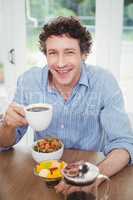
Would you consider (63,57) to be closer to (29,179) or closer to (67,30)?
(67,30)

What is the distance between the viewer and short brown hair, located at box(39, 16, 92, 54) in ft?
5.00

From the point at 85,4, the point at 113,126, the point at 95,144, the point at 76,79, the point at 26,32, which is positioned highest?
the point at 85,4

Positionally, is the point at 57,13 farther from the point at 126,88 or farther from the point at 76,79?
the point at 76,79

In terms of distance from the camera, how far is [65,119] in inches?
62.0

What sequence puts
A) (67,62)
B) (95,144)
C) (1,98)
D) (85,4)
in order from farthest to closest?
(1,98)
(85,4)
(95,144)
(67,62)

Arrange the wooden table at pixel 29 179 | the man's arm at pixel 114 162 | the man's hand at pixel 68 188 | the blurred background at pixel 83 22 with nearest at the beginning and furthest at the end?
the man's hand at pixel 68 188 < the wooden table at pixel 29 179 < the man's arm at pixel 114 162 < the blurred background at pixel 83 22

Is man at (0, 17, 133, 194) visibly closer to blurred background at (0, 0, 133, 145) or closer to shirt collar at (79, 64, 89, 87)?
shirt collar at (79, 64, 89, 87)

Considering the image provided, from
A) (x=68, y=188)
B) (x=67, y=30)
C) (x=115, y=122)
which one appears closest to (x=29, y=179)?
(x=68, y=188)

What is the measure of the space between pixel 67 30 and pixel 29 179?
28.9 inches

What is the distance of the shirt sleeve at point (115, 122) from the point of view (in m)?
1.37

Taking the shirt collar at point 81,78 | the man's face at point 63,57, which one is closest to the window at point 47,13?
the shirt collar at point 81,78

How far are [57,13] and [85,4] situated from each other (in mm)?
231

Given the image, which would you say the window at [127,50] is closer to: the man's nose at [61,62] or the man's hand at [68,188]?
the man's nose at [61,62]

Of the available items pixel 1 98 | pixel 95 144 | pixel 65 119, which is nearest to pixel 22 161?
pixel 65 119
